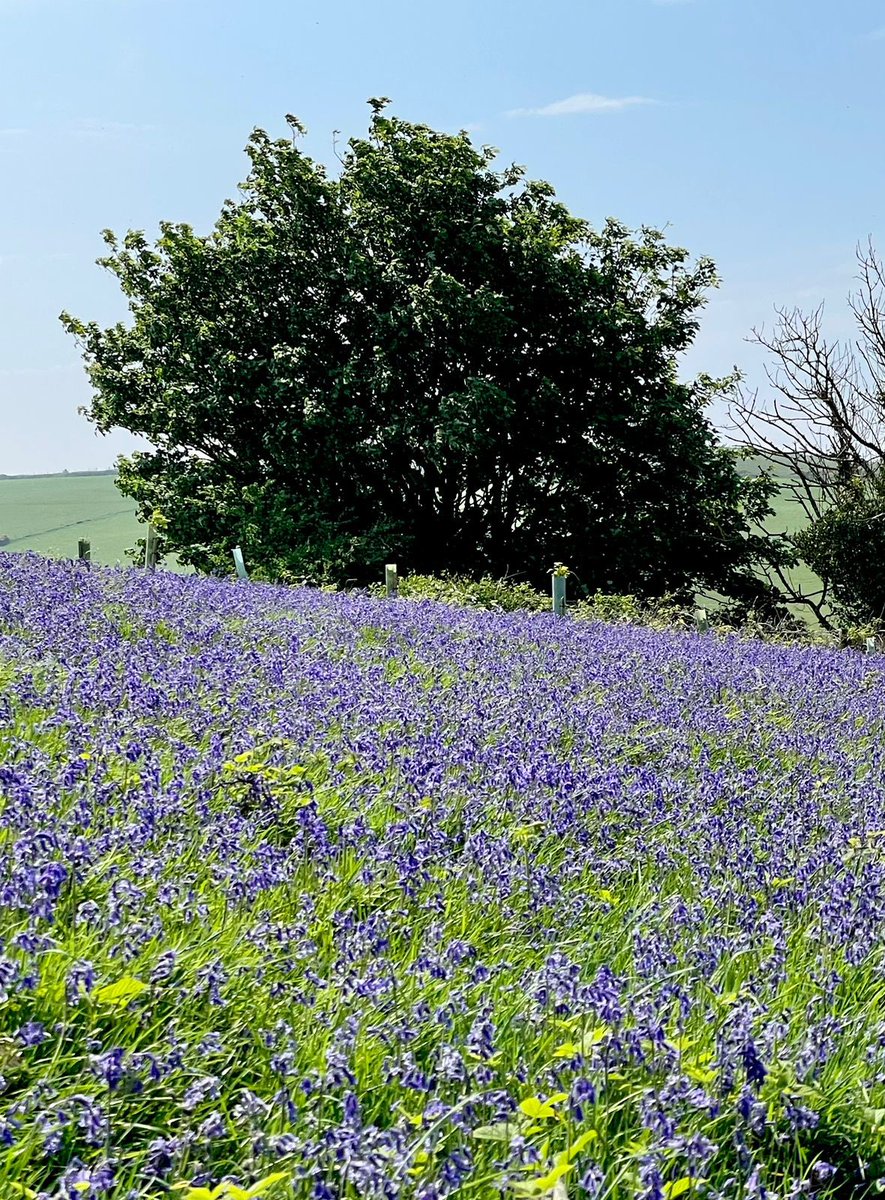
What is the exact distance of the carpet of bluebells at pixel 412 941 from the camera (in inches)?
87.4

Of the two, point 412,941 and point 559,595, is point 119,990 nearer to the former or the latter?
point 412,941

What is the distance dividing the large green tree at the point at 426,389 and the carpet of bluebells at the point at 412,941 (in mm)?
17410

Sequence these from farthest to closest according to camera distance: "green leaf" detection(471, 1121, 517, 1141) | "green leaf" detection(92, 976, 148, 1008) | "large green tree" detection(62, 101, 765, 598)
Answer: "large green tree" detection(62, 101, 765, 598), "green leaf" detection(92, 976, 148, 1008), "green leaf" detection(471, 1121, 517, 1141)

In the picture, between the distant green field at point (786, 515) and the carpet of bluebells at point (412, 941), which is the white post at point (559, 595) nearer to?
the carpet of bluebells at point (412, 941)

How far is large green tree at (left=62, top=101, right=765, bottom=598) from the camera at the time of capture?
2327cm

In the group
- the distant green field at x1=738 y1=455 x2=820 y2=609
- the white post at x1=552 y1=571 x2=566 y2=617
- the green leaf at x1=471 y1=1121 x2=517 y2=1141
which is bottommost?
the green leaf at x1=471 y1=1121 x2=517 y2=1141

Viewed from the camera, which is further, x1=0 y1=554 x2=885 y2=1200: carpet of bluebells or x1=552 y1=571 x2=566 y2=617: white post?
x1=552 y1=571 x2=566 y2=617: white post

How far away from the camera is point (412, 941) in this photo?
10.6ft

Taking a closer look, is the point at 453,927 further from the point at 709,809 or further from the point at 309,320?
A: the point at 309,320

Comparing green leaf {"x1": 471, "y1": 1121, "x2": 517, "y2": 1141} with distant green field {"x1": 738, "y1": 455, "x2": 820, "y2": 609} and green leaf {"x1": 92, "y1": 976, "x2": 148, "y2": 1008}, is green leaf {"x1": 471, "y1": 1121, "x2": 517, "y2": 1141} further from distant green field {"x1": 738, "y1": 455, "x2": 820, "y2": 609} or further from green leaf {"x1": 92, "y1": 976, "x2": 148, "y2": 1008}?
distant green field {"x1": 738, "y1": 455, "x2": 820, "y2": 609}

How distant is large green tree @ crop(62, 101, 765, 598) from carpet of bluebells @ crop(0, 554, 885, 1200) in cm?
1741

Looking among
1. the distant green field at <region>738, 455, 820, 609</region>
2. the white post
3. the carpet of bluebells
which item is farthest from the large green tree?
the carpet of bluebells

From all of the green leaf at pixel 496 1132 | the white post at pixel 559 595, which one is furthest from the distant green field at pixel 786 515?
the green leaf at pixel 496 1132

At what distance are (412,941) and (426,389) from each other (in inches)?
842
